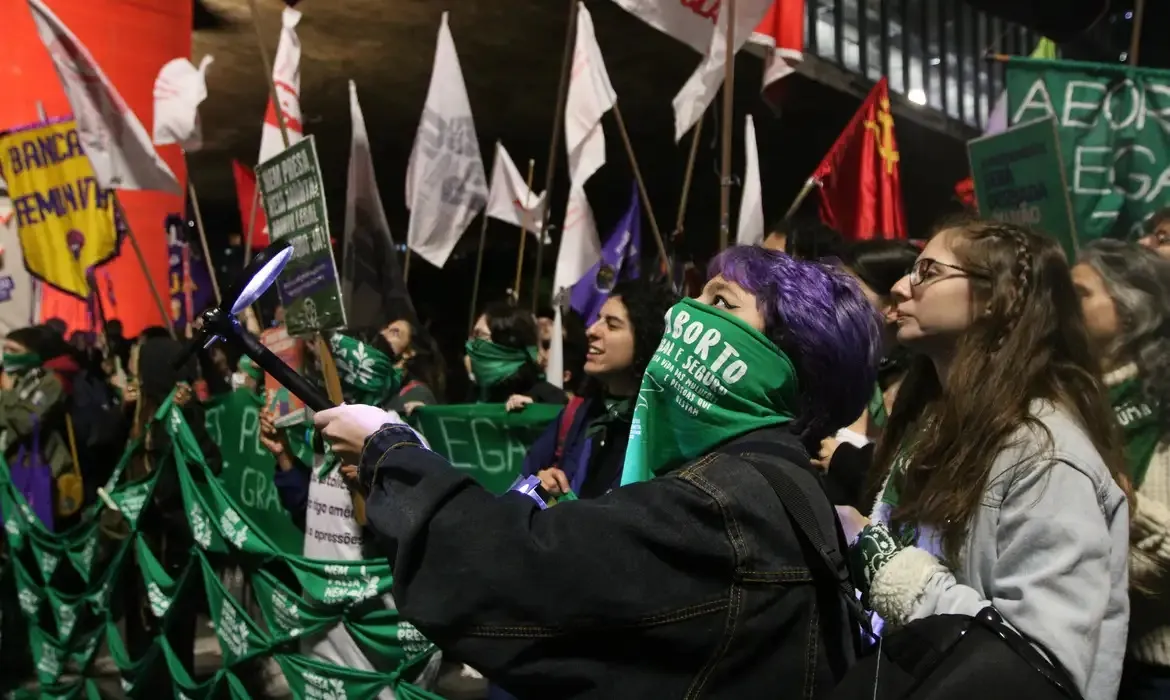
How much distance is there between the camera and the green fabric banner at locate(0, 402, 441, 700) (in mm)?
→ 3141

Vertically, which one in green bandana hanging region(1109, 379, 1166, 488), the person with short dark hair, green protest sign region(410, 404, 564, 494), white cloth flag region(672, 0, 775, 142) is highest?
white cloth flag region(672, 0, 775, 142)

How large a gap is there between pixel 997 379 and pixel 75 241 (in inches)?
256

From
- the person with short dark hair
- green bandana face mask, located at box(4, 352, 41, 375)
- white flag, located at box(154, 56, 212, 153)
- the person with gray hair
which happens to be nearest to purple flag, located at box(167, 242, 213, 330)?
green bandana face mask, located at box(4, 352, 41, 375)

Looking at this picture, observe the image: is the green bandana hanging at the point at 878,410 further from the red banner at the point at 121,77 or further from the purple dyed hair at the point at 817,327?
the red banner at the point at 121,77

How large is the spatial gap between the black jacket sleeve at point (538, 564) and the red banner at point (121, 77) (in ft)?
A: 28.0

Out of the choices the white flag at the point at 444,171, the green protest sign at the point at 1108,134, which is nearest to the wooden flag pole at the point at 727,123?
the green protest sign at the point at 1108,134

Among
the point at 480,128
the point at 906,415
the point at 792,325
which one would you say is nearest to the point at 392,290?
the point at 906,415

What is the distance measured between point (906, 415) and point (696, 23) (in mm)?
2828

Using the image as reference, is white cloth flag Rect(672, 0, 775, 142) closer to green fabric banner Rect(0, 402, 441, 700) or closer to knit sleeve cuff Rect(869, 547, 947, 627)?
green fabric banner Rect(0, 402, 441, 700)

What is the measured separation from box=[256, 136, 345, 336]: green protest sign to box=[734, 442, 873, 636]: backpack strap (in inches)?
69.0

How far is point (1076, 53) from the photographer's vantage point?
17.4ft

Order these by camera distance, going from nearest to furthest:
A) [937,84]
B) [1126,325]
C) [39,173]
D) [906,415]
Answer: [906,415], [1126,325], [39,173], [937,84]

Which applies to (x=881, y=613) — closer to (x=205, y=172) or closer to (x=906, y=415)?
(x=906, y=415)

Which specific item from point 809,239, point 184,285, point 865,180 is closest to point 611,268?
point 865,180
